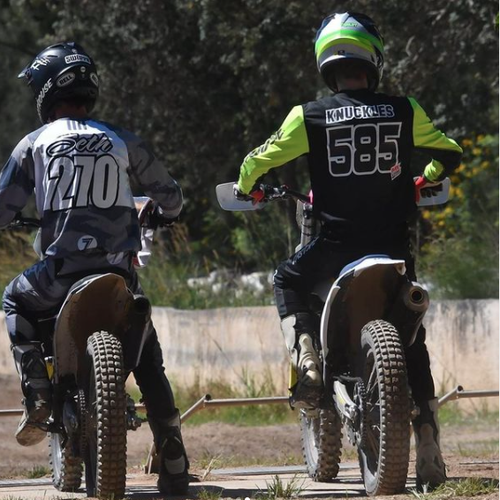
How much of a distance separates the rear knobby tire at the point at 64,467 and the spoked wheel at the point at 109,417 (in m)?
0.66

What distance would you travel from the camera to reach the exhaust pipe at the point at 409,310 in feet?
20.5

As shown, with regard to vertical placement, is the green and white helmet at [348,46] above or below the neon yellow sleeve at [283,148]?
above

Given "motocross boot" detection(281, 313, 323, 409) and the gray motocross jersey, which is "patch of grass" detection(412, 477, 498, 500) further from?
the gray motocross jersey

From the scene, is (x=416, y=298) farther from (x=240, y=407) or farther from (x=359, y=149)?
(x=240, y=407)

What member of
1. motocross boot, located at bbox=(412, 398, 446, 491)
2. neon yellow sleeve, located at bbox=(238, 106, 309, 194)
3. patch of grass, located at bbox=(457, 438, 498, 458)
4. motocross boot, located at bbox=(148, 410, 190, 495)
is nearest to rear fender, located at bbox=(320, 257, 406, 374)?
motocross boot, located at bbox=(412, 398, 446, 491)

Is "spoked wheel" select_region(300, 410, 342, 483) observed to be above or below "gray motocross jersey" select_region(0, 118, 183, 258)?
below

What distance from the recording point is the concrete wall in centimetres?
1245

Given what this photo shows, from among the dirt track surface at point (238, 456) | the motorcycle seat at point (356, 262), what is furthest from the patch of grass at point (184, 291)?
the motorcycle seat at point (356, 262)

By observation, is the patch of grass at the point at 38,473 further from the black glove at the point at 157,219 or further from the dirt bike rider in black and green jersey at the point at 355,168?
the dirt bike rider in black and green jersey at the point at 355,168

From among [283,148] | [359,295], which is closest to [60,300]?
[283,148]

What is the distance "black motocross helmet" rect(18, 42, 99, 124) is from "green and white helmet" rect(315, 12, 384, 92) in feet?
3.54

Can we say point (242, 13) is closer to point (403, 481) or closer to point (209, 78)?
point (209, 78)

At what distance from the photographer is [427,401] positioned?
654cm

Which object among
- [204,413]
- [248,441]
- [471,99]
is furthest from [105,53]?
[248,441]
